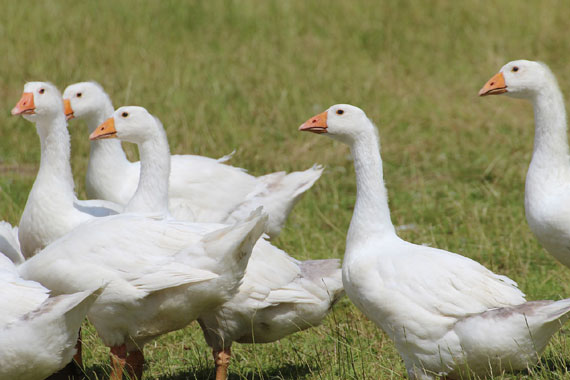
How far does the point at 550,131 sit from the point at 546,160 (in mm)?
221

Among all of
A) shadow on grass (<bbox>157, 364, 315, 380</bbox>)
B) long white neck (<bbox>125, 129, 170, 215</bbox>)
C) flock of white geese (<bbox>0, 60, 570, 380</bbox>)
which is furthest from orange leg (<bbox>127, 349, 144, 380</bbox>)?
long white neck (<bbox>125, 129, 170, 215</bbox>)

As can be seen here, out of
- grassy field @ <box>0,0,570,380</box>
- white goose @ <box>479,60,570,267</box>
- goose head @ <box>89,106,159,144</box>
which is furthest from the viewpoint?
grassy field @ <box>0,0,570,380</box>

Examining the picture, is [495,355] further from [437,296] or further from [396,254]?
[396,254]

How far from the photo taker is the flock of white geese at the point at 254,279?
14.0 ft

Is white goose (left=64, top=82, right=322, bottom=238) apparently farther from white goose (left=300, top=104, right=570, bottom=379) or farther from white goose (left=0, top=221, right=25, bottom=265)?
white goose (left=300, top=104, right=570, bottom=379)

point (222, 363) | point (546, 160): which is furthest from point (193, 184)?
point (546, 160)

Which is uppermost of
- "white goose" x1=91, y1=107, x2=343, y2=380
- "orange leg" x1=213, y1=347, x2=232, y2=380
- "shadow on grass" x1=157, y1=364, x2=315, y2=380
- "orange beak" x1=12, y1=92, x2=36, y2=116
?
"orange beak" x1=12, y1=92, x2=36, y2=116

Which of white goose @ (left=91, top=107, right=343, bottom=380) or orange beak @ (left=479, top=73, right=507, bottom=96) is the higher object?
orange beak @ (left=479, top=73, right=507, bottom=96)

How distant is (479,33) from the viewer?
1320 centimetres

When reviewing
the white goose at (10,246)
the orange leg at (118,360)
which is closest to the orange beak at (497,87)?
the orange leg at (118,360)

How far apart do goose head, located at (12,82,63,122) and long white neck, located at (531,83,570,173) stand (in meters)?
3.44

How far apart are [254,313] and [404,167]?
518cm

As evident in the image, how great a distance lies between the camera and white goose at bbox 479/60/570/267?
17.5 ft

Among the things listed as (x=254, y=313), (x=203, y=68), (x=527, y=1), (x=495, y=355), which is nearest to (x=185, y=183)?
(x=254, y=313)
